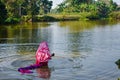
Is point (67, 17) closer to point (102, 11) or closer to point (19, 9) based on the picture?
point (19, 9)

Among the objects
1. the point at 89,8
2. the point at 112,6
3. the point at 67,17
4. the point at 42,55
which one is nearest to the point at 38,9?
the point at 67,17

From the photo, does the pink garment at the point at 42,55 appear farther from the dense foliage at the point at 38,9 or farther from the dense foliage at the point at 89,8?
the dense foliage at the point at 89,8

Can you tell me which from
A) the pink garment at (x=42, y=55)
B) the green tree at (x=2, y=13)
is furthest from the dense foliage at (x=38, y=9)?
the pink garment at (x=42, y=55)

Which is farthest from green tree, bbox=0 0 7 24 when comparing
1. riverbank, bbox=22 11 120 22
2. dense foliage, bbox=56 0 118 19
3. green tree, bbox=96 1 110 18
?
green tree, bbox=96 1 110 18

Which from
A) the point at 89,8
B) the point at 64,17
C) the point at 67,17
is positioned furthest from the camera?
the point at 89,8

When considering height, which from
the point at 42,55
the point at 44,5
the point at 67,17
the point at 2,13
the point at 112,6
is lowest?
the point at 67,17

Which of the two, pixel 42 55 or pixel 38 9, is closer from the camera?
pixel 42 55

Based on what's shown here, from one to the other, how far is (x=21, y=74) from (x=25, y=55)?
7483mm

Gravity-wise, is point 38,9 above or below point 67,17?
above

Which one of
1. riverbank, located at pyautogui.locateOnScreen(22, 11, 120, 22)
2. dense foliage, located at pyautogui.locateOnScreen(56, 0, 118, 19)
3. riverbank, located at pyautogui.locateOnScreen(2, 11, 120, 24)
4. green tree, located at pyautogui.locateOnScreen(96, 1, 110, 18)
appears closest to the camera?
riverbank, located at pyautogui.locateOnScreen(2, 11, 120, 24)

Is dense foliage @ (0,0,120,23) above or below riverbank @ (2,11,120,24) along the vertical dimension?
above

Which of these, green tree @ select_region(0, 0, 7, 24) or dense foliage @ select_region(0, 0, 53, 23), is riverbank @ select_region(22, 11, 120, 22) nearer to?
dense foliage @ select_region(0, 0, 53, 23)

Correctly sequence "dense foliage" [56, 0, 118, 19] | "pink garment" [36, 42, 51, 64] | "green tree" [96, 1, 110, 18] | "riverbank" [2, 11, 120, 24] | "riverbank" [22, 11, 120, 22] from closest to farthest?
"pink garment" [36, 42, 51, 64]
"riverbank" [2, 11, 120, 24]
"riverbank" [22, 11, 120, 22]
"dense foliage" [56, 0, 118, 19]
"green tree" [96, 1, 110, 18]

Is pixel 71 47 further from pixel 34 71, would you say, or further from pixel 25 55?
pixel 34 71
